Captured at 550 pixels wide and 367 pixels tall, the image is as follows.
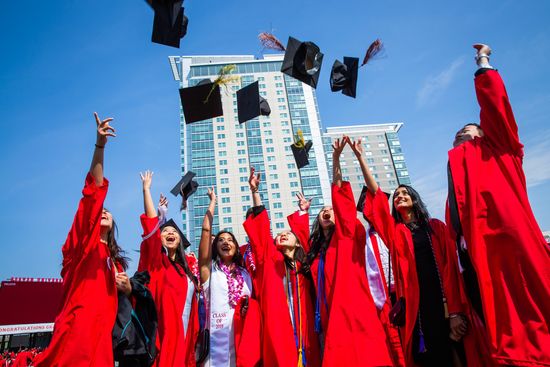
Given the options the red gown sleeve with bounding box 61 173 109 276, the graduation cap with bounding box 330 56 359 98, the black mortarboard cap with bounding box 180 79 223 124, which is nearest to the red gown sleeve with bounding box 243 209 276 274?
the red gown sleeve with bounding box 61 173 109 276

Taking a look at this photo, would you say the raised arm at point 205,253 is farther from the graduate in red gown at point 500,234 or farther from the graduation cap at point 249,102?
the graduate in red gown at point 500,234

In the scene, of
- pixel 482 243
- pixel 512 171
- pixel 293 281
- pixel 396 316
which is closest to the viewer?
pixel 482 243

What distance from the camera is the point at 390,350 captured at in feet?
8.31

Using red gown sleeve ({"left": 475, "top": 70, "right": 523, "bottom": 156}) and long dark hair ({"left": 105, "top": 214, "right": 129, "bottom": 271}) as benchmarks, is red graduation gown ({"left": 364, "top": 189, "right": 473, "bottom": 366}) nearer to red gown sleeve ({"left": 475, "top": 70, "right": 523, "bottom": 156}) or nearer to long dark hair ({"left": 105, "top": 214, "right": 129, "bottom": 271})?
red gown sleeve ({"left": 475, "top": 70, "right": 523, "bottom": 156})

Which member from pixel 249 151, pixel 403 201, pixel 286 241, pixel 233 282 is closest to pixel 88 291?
pixel 233 282

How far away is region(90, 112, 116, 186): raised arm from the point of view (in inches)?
92.0

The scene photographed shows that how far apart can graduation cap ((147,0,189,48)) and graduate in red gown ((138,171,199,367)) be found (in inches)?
67.4

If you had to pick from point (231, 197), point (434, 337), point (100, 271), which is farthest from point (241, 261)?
point (231, 197)

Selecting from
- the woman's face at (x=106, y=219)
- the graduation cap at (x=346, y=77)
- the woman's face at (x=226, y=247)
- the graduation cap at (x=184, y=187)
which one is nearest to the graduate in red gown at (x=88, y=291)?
the woman's face at (x=106, y=219)

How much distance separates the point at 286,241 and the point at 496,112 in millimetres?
2113

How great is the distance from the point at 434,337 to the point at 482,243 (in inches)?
33.4

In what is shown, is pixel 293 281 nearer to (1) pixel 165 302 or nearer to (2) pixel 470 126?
(1) pixel 165 302

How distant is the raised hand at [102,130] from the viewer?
94.5 inches

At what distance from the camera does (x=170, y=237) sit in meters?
3.87
